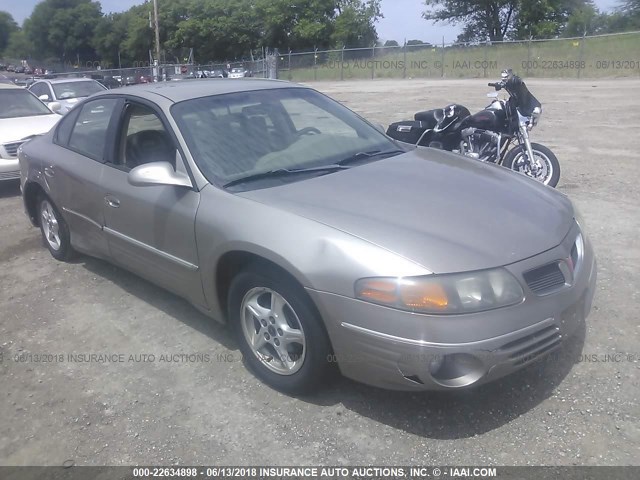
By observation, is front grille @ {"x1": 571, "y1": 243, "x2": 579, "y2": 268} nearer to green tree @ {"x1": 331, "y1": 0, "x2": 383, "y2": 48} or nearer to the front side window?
the front side window

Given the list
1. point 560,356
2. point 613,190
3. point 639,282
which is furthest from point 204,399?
point 613,190

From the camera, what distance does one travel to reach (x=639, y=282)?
177 inches

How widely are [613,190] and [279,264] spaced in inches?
211

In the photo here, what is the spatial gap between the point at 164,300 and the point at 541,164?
445cm

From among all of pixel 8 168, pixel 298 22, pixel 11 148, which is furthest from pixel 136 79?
pixel 298 22

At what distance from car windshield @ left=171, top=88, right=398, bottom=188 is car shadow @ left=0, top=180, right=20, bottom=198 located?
5.74 metres

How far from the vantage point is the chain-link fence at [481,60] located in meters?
28.8

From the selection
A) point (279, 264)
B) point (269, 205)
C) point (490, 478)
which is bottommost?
point (490, 478)

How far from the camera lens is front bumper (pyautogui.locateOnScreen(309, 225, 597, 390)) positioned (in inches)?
106

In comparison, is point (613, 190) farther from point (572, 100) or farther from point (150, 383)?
point (572, 100)

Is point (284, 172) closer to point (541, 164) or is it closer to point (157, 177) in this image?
point (157, 177)

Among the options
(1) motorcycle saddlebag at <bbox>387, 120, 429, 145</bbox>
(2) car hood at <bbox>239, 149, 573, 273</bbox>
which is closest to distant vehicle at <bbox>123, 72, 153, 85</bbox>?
(1) motorcycle saddlebag at <bbox>387, 120, 429, 145</bbox>

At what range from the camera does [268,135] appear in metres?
4.01

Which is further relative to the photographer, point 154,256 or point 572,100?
point 572,100
